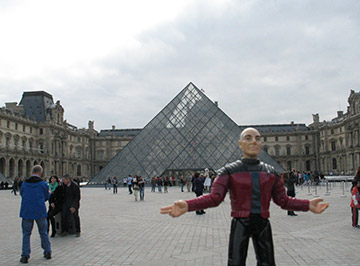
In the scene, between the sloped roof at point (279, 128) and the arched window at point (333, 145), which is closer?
the arched window at point (333, 145)

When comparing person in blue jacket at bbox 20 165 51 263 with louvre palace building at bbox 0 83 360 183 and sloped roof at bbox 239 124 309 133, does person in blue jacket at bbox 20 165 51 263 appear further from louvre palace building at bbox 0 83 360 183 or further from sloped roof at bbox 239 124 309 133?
sloped roof at bbox 239 124 309 133

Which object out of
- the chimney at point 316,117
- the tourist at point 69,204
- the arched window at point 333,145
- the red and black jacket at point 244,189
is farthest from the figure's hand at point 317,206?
the chimney at point 316,117

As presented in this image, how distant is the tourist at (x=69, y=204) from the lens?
699 centimetres

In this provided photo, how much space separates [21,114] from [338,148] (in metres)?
49.4

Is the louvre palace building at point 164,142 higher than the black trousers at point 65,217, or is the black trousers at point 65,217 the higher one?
the louvre palace building at point 164,142

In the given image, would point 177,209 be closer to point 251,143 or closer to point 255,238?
point 255,238

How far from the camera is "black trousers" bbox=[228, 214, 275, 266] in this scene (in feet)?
9.36

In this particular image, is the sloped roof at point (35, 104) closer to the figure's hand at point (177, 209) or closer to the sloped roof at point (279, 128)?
the sloped roof at point (279, 128)

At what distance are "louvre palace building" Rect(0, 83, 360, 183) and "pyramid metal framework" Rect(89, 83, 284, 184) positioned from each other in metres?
0.07

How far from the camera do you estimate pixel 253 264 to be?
4633 millimetres

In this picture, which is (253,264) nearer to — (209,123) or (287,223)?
(287,223)

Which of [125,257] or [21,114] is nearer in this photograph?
[125,257]

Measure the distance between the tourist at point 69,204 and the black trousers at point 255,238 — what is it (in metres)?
4.76

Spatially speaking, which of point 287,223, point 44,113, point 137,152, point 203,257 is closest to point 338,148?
point 137,152
